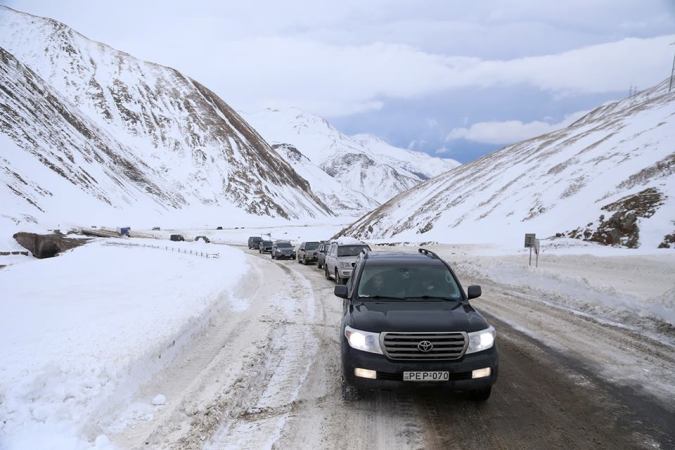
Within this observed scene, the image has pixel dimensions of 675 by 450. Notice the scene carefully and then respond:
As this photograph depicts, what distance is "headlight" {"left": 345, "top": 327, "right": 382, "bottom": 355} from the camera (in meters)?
5.63

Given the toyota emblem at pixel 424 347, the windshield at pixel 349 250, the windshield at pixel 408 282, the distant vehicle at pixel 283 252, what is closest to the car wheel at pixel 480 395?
the toyota emblem at pixel 424 347

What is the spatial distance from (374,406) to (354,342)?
847mm

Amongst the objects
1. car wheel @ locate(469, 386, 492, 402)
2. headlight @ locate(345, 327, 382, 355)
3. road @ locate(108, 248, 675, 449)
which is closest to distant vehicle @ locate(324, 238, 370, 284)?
road @ locate(108, 248, 675, 449)

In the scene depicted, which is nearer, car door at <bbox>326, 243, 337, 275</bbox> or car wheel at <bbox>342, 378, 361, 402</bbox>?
car wheel at <bbox>342, 378, 361, 402</bbox>

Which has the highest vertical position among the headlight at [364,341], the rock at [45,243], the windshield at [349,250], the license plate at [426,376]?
the windshield at [349,250]

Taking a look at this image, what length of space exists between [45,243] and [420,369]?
3905 cm

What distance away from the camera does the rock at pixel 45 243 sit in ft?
122

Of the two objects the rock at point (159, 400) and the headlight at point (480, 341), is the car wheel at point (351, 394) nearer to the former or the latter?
the headlight at point (480, 341)

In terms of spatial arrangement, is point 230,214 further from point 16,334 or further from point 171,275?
point 16,334

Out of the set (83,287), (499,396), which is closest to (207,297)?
(83,287)

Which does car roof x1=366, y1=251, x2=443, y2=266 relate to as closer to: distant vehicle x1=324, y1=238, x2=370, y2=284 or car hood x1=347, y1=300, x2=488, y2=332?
car hood x1=347, y1=300, x2=488, y2=332

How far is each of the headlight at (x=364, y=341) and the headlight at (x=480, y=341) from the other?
39.4 inches

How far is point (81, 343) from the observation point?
7238 mm

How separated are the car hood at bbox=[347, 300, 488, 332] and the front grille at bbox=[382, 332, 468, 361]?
0.26 feet
